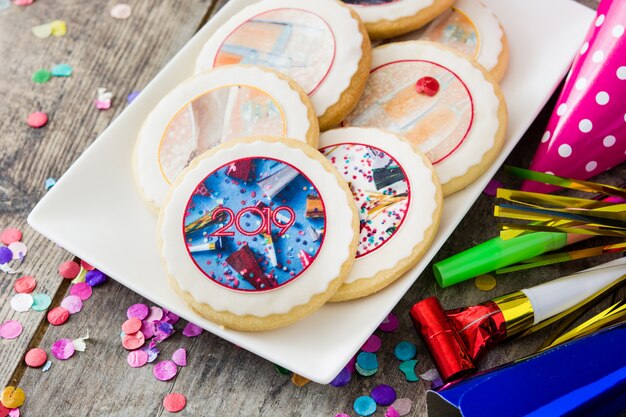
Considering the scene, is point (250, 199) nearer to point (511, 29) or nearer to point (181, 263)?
point (181, 263)

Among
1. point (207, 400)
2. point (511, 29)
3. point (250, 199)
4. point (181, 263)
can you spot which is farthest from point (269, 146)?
point (511, 29)

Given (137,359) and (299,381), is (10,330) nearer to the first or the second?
(137,359)

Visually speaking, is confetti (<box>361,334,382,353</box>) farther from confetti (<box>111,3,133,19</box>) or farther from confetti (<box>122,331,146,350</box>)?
confetti (<box>111,3,133,19</box>)

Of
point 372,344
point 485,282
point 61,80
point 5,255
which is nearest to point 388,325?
point 372,344

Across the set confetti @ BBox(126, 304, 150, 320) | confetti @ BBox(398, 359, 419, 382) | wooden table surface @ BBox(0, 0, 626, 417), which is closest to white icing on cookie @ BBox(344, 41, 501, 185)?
wooden table surface @ BBox(0, 0, 626, 417)

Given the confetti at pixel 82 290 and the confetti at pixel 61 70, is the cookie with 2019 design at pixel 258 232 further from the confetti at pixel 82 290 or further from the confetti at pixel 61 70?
the confetti at pixel 61 70
